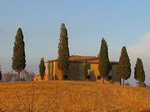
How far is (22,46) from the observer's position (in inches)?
1887

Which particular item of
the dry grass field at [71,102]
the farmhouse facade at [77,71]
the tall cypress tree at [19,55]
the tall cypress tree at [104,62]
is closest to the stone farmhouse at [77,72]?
the farmhouse facade at [77,71]

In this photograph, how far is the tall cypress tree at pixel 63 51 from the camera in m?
51.9

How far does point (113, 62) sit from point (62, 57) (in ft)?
50.6

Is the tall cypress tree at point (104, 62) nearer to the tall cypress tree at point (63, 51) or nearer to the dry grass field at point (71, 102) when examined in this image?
the tall cypress tree at point (63, 51)

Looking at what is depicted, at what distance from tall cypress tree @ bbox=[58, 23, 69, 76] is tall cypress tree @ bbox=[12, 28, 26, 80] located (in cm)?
727

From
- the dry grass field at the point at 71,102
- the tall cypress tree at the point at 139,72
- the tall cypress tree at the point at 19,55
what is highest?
the tall cypress tree at the point at 19,55

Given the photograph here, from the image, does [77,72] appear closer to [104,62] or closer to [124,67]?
[104,62]

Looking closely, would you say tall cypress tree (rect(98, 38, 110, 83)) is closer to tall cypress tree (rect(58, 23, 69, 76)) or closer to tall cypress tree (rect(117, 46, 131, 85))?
tall cypress tree (rect(117, 46, 131, 85))

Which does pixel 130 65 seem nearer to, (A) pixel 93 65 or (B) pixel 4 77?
(A) pixel 93 65

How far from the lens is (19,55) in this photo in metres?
47.1

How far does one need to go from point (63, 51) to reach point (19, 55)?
8.63 metres

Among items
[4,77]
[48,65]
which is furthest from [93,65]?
[4,77]

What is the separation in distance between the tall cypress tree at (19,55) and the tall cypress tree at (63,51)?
7.27m

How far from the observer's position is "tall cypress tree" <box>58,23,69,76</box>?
51875 millimetres
